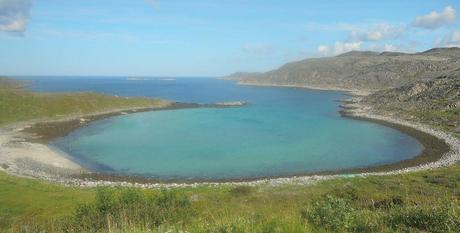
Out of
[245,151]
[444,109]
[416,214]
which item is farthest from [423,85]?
[416,214]

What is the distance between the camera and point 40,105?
11312 cm

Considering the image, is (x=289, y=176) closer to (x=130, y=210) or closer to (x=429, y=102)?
(x=130, y=210)

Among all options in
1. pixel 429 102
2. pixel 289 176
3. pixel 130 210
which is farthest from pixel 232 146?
pixel 429 102

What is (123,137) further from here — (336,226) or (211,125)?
(336,226)

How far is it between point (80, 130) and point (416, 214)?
89.5 m

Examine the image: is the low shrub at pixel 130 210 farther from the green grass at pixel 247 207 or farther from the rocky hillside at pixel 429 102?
the rocky hillside at pixel 429 102

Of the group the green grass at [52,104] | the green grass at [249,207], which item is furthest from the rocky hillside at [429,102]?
the green grass at [52,104]

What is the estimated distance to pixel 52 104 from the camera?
11631cm

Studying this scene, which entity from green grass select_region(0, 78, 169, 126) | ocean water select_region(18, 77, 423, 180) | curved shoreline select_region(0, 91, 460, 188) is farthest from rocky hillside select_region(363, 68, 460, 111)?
green grass select_region(0, 78, 169, 126)

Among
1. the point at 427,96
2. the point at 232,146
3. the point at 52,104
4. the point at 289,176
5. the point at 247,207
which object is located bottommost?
the point at 289,176

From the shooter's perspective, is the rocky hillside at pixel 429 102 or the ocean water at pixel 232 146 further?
the rocky hillside at pixel 429 102

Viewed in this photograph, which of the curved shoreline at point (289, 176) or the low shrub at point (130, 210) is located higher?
the low shrub at point (130, 210)

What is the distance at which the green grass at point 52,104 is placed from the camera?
104275 mm

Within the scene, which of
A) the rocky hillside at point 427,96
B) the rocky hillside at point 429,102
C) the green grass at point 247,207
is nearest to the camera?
the green grass at point 247,207
